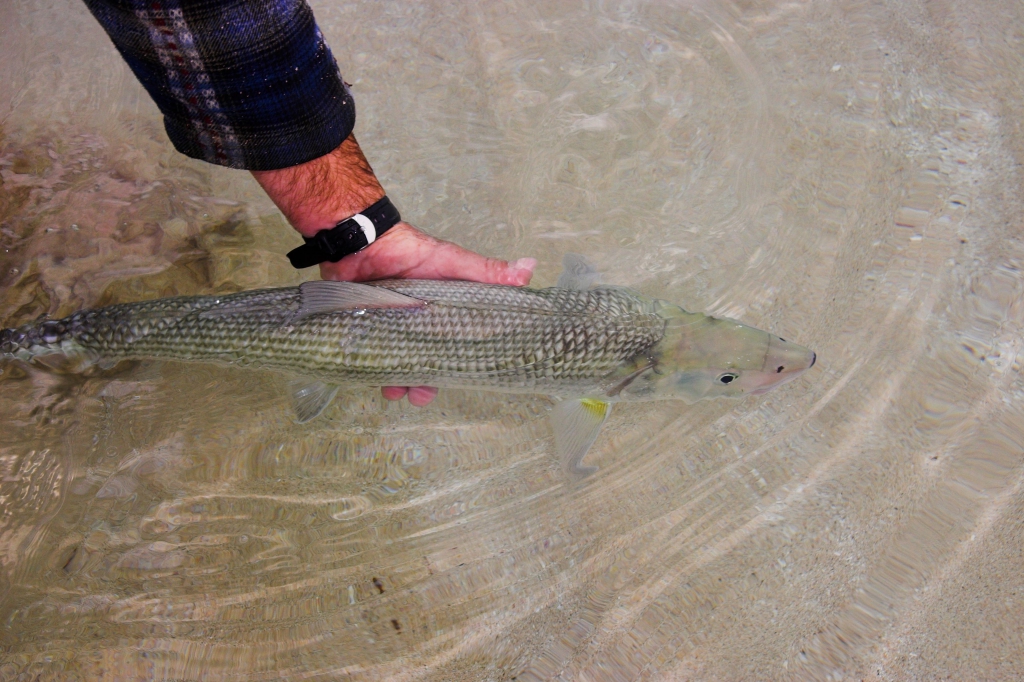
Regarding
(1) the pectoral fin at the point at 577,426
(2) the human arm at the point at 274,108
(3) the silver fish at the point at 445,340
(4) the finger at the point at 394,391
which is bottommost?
(4) the finger at the point at 394,391

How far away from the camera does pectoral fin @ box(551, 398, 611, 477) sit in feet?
13.6

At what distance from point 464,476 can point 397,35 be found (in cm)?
410

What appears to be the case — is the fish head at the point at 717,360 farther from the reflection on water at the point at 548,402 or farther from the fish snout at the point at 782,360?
the reflection on water at the point at 548,402

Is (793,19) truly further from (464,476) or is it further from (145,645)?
(145,645)

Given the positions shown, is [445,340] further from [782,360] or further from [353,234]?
[782,360]

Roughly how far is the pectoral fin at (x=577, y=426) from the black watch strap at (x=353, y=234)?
1647mm

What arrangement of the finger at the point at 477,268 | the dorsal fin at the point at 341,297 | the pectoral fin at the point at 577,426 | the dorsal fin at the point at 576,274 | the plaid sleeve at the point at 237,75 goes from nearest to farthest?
the plaid sleeve at the point at 237,75 → the dorsal fin at the point at 341,297 → the pectoral fin at the point at 577,426 → the finger at the point at 477,268 → the dorsal fin at the point at 576,274

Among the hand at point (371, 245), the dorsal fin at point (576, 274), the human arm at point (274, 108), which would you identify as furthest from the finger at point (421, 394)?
the dorsal fin at point (576, 274)

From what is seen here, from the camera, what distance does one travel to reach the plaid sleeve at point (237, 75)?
10.3 feet

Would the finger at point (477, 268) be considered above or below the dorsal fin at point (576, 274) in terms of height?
below

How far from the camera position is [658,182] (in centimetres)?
514

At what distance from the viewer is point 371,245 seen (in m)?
4.17

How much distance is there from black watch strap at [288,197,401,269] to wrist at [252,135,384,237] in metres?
0.06

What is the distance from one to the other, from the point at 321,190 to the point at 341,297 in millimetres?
866
